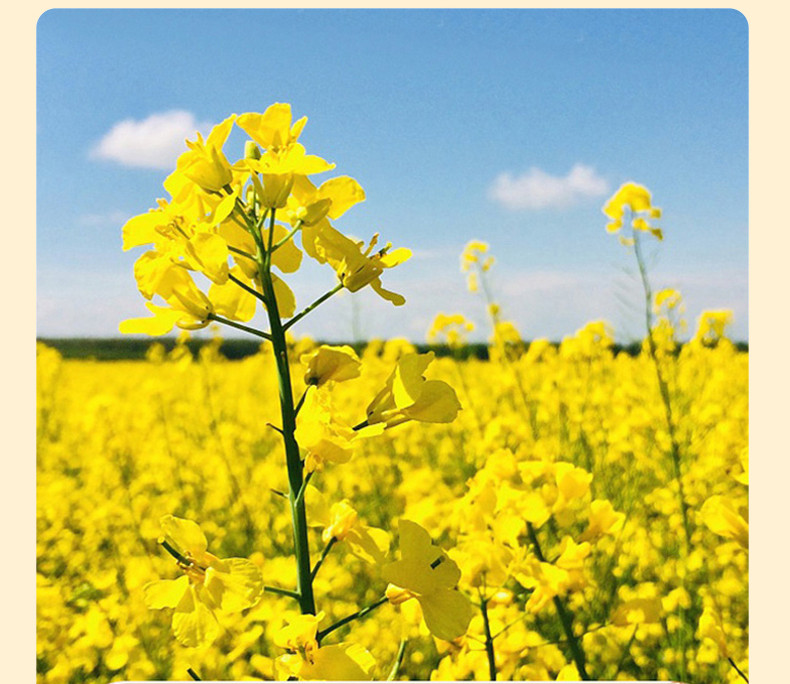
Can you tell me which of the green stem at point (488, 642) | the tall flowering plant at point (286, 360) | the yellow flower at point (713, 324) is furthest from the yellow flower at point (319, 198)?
the yellow flower at point (713, 324)

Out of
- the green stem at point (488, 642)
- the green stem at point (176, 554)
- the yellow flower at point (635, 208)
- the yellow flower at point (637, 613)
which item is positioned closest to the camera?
the green stem at point (176, 554)

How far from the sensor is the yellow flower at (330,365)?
0.60 metres

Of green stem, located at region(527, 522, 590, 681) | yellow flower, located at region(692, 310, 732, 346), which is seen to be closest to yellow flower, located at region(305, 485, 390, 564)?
green stem, located at region(527, 522, 590, 681)

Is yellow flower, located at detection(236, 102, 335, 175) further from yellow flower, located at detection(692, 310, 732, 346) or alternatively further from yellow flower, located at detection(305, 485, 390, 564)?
yellow flower, located at detection(692, 310, 732, 346)

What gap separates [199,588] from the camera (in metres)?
0.60

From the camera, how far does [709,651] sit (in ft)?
4.27

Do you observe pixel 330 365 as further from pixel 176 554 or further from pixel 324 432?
pixel 176 554

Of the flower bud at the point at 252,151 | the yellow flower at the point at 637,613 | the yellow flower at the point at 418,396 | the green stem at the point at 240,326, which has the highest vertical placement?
the flower bud at the point at 252,151

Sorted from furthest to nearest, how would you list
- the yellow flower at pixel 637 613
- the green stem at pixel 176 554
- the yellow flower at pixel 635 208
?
the yellow flower at pixel 635 208 < the yellow flower at pixel 637 613 < the green stem at pixel 176 554

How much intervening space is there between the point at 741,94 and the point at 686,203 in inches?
7.3

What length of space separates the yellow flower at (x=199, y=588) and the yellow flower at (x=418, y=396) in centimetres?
16

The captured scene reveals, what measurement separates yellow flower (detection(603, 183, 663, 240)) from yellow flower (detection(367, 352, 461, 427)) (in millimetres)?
808

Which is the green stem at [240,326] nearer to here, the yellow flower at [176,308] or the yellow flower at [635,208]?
the yellow flower at [176,308]

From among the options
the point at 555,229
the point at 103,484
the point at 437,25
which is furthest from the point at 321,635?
the point at 103,484
